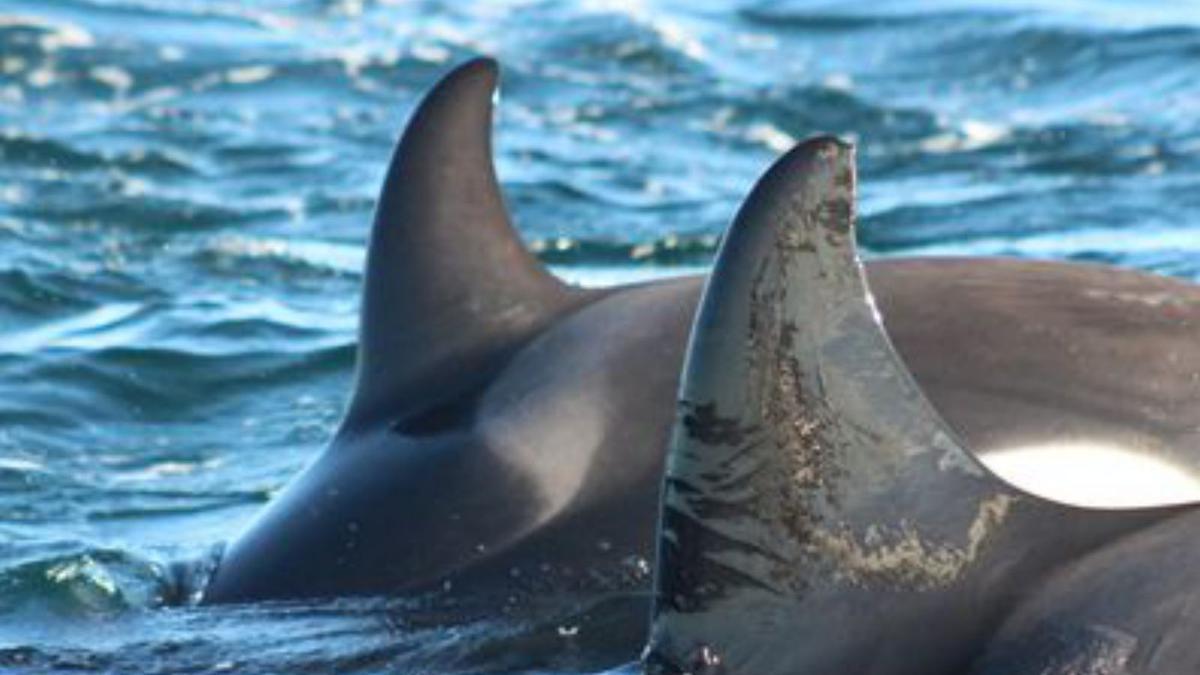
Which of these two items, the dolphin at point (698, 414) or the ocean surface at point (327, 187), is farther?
the ocean surface at point (327, 187)

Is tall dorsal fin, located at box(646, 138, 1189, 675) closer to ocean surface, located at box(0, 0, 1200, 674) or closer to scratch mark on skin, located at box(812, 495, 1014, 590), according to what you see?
scratch mark on skin, located at box(812, 495, 1014, 590)

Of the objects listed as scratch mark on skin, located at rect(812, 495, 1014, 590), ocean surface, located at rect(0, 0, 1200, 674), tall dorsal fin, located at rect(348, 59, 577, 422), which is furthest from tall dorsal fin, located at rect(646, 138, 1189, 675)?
tall dorsal fin, located at rect(348, 59, 577, 422)

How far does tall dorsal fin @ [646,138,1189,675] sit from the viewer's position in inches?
190

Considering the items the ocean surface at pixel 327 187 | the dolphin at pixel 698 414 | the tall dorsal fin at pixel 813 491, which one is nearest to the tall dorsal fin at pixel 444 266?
the dolphin at pixel 698 414

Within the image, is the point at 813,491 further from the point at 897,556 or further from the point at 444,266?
the point at 444,266

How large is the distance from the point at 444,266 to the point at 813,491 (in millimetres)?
2168

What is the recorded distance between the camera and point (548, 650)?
6.05 meters

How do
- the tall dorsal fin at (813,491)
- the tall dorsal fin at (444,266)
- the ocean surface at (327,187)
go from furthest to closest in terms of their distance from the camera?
the ocean surface at (327,187), the tall dorsal fin at (444,266), the tall dorsal fin at (813,491)

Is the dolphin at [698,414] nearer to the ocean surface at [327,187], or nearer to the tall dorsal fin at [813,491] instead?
the tall dorsal fin at [813,491]

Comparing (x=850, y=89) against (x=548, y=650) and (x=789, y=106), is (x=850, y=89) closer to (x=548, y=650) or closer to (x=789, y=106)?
(x=789, y=106)

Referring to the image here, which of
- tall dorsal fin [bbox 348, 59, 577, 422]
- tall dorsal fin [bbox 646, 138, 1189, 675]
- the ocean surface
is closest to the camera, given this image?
tall dorsal fin [bbox 646, 138, 1189, 675]

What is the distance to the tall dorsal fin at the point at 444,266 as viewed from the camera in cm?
682

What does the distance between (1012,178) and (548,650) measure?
26.3 feet

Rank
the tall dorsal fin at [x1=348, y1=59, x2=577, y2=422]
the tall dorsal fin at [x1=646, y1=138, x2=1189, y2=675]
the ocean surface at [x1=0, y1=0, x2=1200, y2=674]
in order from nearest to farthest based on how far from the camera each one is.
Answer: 1. the tall dorsal fin at [x1=646, y1=138, x2=1189, y2=675]
2. the tall dorsal fin at [x1=348, y1=59, x2=577, y2=422]
3. the ocean surface at [x1=0, y1=0, x2=1200, y2=674]
